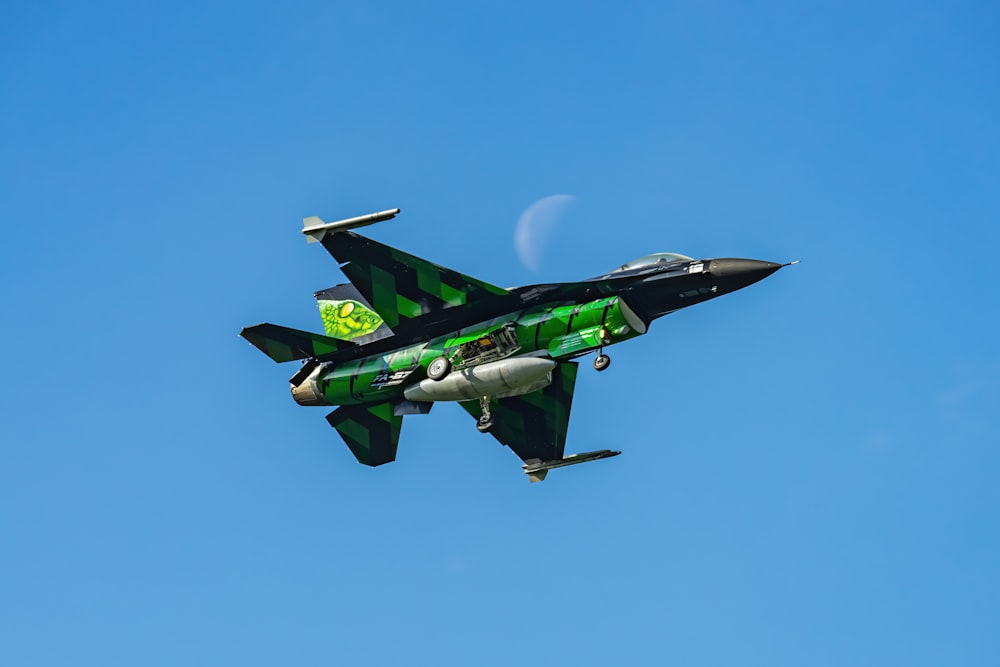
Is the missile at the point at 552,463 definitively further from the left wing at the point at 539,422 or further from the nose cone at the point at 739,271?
the nose cone at the point at 739,271

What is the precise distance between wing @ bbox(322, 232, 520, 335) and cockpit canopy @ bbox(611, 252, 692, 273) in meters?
3.12

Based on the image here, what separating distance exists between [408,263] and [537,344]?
424 cm

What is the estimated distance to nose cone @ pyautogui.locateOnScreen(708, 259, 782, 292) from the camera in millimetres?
35125

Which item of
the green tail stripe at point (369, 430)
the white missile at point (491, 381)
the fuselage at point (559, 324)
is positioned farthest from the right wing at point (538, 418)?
the fuselage at point (559, 324)

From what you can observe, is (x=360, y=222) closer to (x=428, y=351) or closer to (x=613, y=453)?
(x=428, y=351)

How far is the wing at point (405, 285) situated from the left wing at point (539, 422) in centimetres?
425

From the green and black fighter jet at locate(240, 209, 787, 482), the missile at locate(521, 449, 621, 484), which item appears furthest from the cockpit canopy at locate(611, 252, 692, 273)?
the missile at locate(521, 449, 621, 484)

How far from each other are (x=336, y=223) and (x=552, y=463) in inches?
393

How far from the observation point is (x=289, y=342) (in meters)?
39.9

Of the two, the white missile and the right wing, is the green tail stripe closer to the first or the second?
the right wing

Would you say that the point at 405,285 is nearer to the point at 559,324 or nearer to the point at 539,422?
the point at 559,324

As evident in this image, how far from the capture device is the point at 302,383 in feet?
132

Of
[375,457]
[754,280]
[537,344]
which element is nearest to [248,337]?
[375,457]

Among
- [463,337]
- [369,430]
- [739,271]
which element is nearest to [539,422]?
[369,430]
